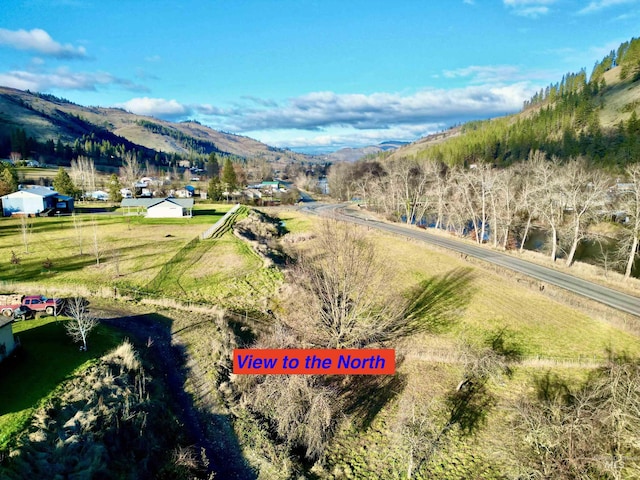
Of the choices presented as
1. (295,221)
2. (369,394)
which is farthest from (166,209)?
(369,394)

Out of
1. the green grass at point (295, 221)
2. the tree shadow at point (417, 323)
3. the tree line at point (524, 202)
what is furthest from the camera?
the green grass at point (295, 221)

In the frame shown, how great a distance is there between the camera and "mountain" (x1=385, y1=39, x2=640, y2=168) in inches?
4158

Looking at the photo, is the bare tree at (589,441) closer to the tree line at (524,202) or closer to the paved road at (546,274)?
the paved road at (546,274)

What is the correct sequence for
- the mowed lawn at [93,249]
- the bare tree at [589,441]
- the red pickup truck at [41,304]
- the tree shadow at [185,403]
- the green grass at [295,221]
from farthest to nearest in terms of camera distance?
the green grass at [295,221] < the mowed lawn at [93,249] < the red pickup truck at [41,304] < the tree shadow at [185,403] < the bare tree at [589,441]

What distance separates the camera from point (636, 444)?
14180 millimetres

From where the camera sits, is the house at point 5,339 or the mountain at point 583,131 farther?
the mountain at point 583,131

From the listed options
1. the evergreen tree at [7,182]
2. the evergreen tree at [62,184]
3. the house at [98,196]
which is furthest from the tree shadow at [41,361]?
the house at [98,196]

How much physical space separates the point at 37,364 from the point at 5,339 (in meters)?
2.02

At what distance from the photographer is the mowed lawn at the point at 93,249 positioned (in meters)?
35.5

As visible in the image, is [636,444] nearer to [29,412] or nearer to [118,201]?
[29,412]

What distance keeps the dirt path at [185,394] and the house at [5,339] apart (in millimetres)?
6546

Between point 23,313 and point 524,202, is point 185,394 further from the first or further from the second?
point 524,202

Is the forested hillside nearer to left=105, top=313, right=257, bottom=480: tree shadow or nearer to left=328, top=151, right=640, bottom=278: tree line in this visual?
left=328, top=151, right=640, bottom=278: tree line

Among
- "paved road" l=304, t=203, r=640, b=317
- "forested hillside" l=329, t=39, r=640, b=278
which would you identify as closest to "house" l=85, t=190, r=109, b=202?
"forested hillside" l=329, t=39, r=640, b=278
